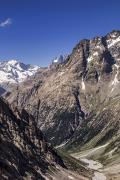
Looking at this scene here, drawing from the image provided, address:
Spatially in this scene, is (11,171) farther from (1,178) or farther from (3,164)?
(1,178)

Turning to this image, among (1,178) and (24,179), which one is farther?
(24,179)

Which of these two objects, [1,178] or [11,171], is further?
[11,171]

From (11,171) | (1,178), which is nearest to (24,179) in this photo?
(11,171)

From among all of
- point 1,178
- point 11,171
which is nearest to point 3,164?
point 11,171

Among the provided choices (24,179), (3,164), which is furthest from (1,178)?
(24,179)

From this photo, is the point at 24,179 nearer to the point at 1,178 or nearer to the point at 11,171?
the point at 11,171

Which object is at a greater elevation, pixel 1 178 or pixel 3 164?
pixel 3 164
